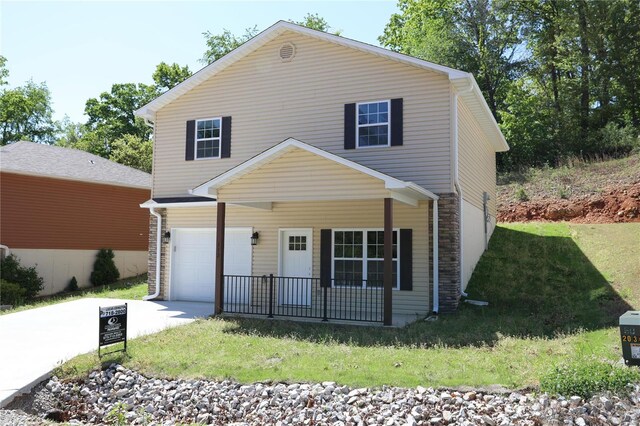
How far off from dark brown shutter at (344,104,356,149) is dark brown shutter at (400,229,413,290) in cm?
272

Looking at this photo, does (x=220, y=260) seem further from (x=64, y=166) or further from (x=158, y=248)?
(x=64, y=166)

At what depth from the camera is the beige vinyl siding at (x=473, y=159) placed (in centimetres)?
1344

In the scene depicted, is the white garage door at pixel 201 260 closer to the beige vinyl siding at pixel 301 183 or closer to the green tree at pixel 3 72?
the beige vinyl siding at pixel 301 183

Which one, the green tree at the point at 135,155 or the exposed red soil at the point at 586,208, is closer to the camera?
the exposed red soil at the point at 586,208

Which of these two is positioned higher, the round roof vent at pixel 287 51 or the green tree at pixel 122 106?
the green tree at pixel 122 106

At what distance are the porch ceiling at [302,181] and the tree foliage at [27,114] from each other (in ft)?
121

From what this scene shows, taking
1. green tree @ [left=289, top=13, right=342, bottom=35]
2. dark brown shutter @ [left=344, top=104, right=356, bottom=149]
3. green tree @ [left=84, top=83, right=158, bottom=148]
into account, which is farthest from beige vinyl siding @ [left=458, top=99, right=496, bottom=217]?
green tree @ [left=84, top=83, right=158, bottom=148]

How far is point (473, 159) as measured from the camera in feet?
49.9

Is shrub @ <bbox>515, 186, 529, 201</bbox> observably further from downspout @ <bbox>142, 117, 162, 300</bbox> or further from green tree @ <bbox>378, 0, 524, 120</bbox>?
downspout @ <bbox>142, 117, 162, 300</bbox>

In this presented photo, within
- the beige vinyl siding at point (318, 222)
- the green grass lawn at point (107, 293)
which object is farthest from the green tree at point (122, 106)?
the beige vinyl siding at point (318, 222)

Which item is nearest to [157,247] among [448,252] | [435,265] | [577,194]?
[435,265]

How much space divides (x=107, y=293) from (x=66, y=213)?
3.96 meters

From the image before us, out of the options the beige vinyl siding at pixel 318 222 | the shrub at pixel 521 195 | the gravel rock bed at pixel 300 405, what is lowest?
the gravel rock bed at pixel 300 405

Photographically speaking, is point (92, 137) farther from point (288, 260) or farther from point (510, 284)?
point (510, 284)
